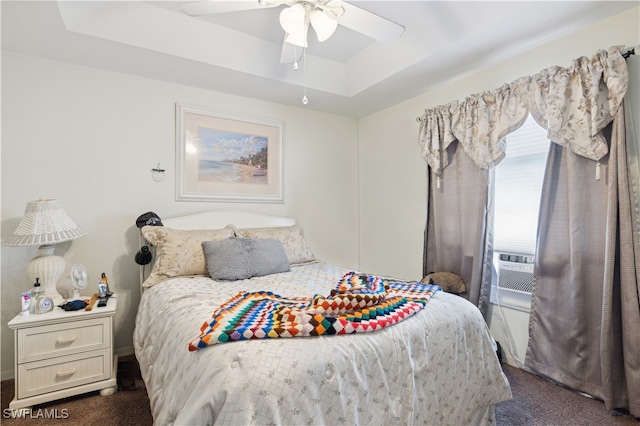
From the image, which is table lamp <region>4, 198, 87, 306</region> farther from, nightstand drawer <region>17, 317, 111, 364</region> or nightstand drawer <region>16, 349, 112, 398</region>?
nightstand drawer <region>16, 349, 112, 398</region>

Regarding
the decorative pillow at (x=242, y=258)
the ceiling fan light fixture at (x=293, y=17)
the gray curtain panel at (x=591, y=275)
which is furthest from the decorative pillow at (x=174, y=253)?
the gray curtain panel at (x=591, y=275)

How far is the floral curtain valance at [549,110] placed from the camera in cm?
187

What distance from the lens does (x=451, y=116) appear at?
107 inches

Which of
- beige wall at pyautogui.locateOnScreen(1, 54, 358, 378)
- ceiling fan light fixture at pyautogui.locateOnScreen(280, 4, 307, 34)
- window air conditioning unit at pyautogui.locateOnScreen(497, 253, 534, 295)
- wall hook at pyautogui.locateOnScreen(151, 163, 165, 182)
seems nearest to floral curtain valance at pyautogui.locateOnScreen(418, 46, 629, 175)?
window air conditioning unit at pyautogui.locateOnScreen(497, 253, 534, 295)

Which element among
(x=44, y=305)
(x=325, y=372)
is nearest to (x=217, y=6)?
(x=325, y=372)

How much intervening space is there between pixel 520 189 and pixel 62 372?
3.25 meters

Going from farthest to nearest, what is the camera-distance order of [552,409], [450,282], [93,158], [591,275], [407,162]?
[407,162]
[450,282]
[93,158]
[591,275]
[552,409]

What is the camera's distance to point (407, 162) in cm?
327

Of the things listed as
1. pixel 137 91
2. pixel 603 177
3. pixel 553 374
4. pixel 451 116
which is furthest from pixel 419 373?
pixel 137 91

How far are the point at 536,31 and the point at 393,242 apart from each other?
2105 millimetres

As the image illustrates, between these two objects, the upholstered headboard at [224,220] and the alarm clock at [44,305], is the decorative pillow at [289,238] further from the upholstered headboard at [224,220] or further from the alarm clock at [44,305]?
the alarm clock at [44,305]

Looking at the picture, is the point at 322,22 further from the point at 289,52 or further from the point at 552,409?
the point at 552,409

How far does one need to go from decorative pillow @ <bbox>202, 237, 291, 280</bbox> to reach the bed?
0.45 ft

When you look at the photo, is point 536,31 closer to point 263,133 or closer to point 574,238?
point 574,238
